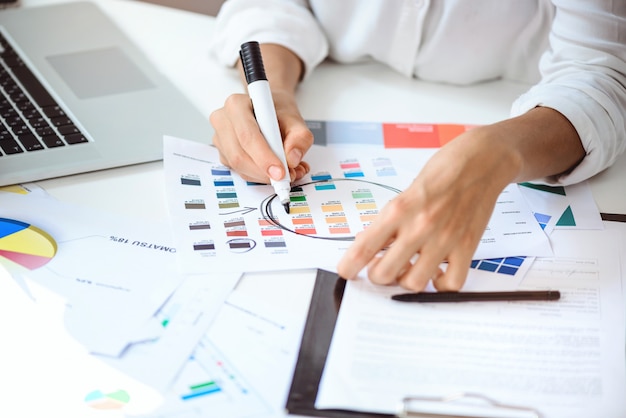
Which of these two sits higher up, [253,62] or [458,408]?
[253,62]

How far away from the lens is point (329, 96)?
3.30ft

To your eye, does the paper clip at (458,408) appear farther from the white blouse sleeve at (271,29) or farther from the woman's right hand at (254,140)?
the white blouse sleeve at (271,29)

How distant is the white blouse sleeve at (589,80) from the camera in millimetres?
812

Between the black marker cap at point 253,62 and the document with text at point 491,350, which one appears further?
the black marker cap at point 253,62

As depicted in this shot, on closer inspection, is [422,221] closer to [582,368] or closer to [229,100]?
[582,368]

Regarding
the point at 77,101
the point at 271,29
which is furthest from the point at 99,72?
the point at 271,29

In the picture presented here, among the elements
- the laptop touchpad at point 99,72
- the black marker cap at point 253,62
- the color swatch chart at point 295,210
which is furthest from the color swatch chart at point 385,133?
the laptop touchpad at point 99,72

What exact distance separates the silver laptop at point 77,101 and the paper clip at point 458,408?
44 cm

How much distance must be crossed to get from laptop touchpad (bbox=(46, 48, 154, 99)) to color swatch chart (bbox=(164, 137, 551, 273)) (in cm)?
17

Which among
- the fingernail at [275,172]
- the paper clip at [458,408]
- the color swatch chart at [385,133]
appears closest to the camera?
the paper clip at [458,408]

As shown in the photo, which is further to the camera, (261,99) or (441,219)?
(261,99)

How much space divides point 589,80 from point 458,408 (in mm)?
455

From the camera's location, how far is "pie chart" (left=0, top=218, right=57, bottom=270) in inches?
27.2

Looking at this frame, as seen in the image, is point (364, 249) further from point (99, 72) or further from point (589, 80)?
point (99, 72)
